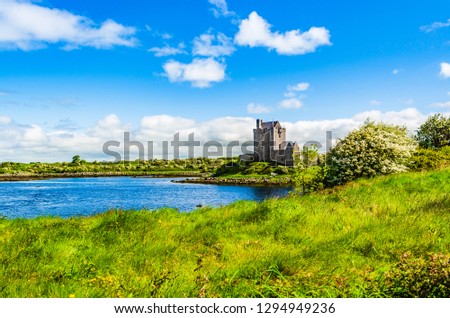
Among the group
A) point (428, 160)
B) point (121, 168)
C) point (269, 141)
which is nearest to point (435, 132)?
point (428, 160)

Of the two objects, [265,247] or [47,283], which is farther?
[265,247]

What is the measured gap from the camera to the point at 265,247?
8438 millimetres

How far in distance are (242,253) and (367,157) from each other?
20.7 metres

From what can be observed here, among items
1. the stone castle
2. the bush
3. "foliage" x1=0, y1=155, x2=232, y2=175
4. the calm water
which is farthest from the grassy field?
"foliage" x1=0, y1=155, x2=232, y2=175

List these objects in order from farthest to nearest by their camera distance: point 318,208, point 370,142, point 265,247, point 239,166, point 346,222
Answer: point 239,166, point 370,142, point 318,208, point 346,222, point 265,247

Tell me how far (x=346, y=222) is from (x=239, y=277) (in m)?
5.60

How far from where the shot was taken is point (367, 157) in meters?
25.8

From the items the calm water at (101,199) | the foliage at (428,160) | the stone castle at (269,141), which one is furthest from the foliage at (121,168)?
the foliage at (428,160)

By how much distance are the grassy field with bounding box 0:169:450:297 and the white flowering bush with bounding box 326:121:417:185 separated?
1224 cm

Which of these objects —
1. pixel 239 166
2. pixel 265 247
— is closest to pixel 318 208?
pixel 265 247

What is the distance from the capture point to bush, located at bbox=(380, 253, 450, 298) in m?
4.72

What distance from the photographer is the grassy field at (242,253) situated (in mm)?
5133

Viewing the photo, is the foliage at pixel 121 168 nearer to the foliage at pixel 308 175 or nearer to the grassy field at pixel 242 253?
the foliage at pixel 308 175
